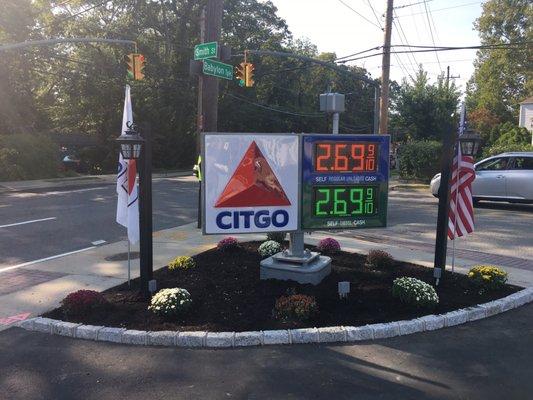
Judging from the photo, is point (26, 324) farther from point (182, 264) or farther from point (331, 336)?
point (331, 336)

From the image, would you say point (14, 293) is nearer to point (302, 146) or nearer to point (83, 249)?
point (83, 249)

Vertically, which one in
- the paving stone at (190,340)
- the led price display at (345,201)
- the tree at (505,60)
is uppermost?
the tree at (505,60)

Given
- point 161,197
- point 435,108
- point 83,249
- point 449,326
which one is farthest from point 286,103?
point 449,326

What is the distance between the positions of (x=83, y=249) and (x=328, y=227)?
17.4 ft

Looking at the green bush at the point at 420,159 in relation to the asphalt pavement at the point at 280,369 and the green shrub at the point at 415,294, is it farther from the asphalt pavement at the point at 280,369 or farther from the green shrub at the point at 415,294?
the asphalt pavement at the point at 280,369

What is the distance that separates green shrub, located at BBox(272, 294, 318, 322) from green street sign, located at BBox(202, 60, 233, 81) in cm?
791

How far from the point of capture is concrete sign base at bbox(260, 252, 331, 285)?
22.6ft

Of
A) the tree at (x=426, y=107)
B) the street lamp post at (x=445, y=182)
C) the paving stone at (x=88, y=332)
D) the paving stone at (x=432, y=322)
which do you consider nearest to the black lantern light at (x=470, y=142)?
the street lamp post at (x=445, y=182)

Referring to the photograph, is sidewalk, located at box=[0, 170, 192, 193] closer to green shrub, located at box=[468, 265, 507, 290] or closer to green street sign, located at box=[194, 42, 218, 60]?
green street sign, located at box=[194, 42, 218, 60]

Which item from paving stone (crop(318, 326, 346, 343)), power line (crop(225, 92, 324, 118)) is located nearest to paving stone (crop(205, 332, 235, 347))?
paving stone (crop(318, 326, 346, 343))

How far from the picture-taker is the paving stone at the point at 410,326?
214 inches

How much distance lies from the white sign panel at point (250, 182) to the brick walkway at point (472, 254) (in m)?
4.09

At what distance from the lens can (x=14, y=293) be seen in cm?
693

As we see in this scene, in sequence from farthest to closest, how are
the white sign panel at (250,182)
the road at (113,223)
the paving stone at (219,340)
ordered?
the road at (113,223) < the white sign panel at (250,182) < the paving stone at (219,340)
